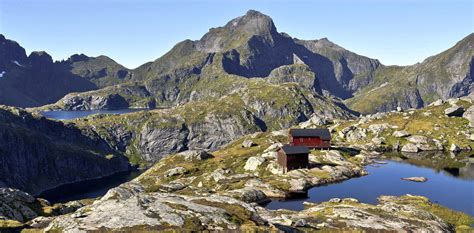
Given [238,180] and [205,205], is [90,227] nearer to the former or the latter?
[205,205]

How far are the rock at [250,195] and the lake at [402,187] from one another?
2.91 m

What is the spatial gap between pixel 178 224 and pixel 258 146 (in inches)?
6099

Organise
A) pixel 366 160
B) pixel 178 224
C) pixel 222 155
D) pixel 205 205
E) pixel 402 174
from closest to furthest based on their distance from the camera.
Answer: pixel 178 224, pixel 205 205, pixel 402 174, pixel 366 160, pixel 222 155

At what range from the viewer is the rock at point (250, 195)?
8425 centimetres

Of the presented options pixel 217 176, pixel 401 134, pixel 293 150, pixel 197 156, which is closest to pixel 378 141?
pixel 401 134

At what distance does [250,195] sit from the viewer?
87.2 meters

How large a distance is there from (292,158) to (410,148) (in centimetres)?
8429

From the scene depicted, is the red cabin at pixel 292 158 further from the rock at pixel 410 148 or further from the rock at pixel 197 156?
the rock at pixel 410 148

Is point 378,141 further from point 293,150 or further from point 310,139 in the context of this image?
point 293,150

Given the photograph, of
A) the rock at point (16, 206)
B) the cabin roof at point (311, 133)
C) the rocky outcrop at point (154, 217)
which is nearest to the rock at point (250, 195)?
the rock at point (16, 206)

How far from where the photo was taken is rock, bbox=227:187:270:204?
276 ft

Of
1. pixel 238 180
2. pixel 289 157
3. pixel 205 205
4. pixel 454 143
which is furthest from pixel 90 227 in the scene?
pixel 454 143

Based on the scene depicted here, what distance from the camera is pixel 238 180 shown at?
112875 mm

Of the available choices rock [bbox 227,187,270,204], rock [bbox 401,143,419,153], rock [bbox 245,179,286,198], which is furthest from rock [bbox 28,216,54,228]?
rock [bbox 401,143,419,153]
